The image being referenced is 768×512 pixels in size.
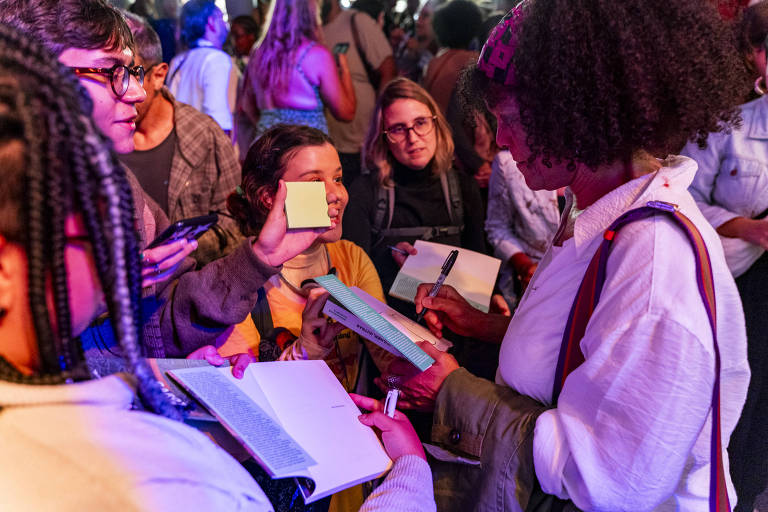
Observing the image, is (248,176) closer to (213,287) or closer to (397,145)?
(213,287)

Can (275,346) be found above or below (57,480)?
below

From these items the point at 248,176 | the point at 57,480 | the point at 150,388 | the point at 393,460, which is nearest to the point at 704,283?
the point at 393,460

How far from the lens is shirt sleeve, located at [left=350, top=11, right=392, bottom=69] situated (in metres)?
4.49

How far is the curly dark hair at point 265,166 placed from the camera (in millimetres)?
2270

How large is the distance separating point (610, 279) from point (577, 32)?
53 centimetres

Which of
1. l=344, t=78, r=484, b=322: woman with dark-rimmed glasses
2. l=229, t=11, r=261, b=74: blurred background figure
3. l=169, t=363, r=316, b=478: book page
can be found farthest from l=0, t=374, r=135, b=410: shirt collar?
l=229, t=11, r=261, b=74: blurred background figure

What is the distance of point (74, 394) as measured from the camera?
69 centimetres

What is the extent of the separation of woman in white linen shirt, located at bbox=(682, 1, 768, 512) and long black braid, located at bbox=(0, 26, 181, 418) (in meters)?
2.42

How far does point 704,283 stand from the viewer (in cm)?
114

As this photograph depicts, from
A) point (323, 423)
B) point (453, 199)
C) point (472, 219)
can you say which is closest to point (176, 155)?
point (453, 199)

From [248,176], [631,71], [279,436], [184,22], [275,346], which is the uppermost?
[184,22]

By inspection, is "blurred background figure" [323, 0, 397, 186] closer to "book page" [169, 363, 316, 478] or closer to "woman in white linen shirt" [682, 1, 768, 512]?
"woman in white linen shirt" [682, 1, 768, 512]

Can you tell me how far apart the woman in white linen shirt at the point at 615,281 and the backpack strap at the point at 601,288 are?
2 cm

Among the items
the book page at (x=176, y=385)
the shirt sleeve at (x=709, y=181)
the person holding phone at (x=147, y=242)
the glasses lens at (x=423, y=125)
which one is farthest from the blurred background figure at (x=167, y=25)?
the book page at (x=176, y=385)
